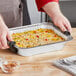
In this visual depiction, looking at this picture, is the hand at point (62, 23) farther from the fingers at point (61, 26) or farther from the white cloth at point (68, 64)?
the white cloth at point (68, 64)

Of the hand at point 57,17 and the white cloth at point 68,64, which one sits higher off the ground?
the hand at point 57,17

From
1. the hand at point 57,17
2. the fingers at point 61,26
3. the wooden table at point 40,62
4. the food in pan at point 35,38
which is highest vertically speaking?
the hand at point 57,17

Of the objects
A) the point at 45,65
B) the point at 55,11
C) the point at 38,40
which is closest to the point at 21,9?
the point at 55,11

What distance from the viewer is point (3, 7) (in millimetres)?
2408

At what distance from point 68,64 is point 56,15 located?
2.05ft

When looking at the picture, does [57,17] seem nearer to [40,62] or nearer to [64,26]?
[64,26]

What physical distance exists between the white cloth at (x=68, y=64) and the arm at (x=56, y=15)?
411mm

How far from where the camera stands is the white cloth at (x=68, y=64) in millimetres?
1592

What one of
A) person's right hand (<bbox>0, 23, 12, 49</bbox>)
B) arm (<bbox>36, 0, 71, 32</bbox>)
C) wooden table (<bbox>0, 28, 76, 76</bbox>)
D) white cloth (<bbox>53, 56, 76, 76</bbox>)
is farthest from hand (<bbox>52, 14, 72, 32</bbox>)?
person's right hand (<bbox>0, 23, 12, 49</bbox>)

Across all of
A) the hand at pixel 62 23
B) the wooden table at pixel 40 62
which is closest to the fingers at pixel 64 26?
the hand at pixel 62 23

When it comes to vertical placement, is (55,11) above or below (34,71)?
above

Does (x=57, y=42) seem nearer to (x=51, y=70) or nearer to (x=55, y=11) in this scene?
(x=51, y=70)

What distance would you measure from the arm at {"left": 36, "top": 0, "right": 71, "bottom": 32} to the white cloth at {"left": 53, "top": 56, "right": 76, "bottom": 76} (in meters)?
0.41

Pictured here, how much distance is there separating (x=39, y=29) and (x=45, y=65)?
518 millimetres
